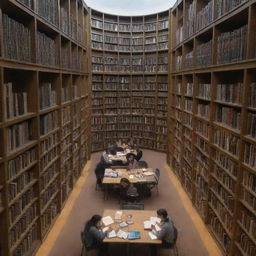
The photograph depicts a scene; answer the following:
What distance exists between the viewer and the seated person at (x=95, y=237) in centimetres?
446

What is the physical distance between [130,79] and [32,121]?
7.79 m

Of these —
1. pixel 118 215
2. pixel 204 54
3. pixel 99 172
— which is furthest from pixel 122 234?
pixel 204 54

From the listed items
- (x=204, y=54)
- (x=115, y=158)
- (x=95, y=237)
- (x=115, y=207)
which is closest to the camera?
(x=95, y=237)

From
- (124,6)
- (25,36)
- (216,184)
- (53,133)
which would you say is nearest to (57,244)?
(53,133)

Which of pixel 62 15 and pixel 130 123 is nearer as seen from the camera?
pixel 62 15

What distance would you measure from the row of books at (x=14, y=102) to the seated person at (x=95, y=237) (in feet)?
7.12

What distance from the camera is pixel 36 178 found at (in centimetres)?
487

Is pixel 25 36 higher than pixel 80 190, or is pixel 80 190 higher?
pixel 25 36

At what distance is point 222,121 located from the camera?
5.31 m

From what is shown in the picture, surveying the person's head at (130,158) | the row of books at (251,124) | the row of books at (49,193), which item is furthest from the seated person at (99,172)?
the row of books at (251,124)

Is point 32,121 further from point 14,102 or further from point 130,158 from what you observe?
point 130,158

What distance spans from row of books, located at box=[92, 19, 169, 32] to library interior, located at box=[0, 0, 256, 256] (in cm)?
94

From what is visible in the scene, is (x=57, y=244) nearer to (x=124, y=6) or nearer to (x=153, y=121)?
(x=153, y=121)

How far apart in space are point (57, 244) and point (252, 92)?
4472 millimetres
